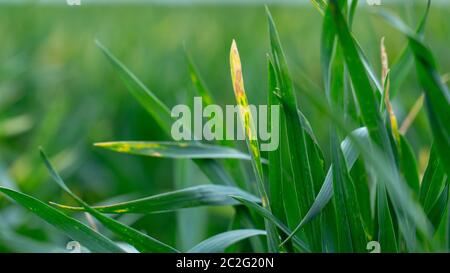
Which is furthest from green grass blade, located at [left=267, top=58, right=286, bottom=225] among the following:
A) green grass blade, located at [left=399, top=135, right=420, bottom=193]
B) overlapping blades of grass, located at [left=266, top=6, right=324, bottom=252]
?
green grass blade, located at [left=399, top=135, right=420, bottom=193]

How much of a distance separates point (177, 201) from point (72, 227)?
0.31 feet

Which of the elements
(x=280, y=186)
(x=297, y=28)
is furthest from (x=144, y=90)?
(x=297, y=28)

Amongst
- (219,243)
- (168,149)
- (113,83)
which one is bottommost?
(219,243)

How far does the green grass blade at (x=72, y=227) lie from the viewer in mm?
641

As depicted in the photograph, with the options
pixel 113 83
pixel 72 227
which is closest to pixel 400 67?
pixel 72 227

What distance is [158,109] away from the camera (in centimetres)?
80

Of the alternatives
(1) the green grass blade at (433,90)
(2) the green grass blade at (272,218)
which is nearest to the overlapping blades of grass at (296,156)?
(2) the green grass blade at (272,218)

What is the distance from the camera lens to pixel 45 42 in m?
2.18

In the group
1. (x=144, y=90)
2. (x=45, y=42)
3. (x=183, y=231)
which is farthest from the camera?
(x=45, y=42)

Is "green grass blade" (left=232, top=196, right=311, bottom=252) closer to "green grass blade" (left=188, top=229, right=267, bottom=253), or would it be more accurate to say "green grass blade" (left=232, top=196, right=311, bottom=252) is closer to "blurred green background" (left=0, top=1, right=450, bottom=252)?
"green grass blade" (left=188, top=229, right=267, bottom=253)

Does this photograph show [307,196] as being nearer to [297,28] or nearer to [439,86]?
[439,86]

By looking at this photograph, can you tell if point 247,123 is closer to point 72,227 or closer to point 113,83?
point 72,227

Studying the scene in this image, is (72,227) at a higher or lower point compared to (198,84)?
lower
